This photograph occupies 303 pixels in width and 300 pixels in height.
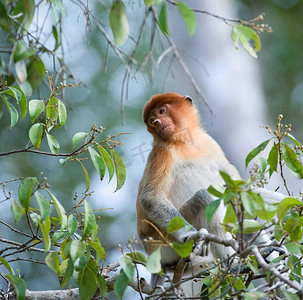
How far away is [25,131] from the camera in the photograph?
26.9 feet

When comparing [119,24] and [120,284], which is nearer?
[119,24]

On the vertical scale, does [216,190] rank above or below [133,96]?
above

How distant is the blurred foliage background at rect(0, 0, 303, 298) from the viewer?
704 cm

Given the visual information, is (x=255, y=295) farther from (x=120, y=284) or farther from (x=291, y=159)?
(x=291, y=159)

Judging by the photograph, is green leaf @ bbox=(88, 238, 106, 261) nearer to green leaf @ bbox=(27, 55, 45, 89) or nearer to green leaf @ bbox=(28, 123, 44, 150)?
green leaf @ bbox=(28, 123, 44, 150)

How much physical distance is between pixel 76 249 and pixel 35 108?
72 centimetres

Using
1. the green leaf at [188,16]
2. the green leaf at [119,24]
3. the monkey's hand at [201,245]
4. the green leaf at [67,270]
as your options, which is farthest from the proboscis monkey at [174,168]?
the green leaf at [188,16]

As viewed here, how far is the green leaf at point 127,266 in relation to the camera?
230cm

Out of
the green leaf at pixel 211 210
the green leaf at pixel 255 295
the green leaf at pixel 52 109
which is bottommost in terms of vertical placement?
the green leaf at pixel 255 295

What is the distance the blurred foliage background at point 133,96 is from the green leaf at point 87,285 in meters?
3.09

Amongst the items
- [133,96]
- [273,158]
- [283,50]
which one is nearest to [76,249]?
[273,158]

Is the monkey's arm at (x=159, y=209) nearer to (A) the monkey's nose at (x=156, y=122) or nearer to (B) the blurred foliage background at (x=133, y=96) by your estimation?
(A) the monkey's nose at (x=156, y=122)

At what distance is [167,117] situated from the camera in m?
4.54

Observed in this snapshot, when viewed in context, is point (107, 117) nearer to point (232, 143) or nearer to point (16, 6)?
point (232, 143)
